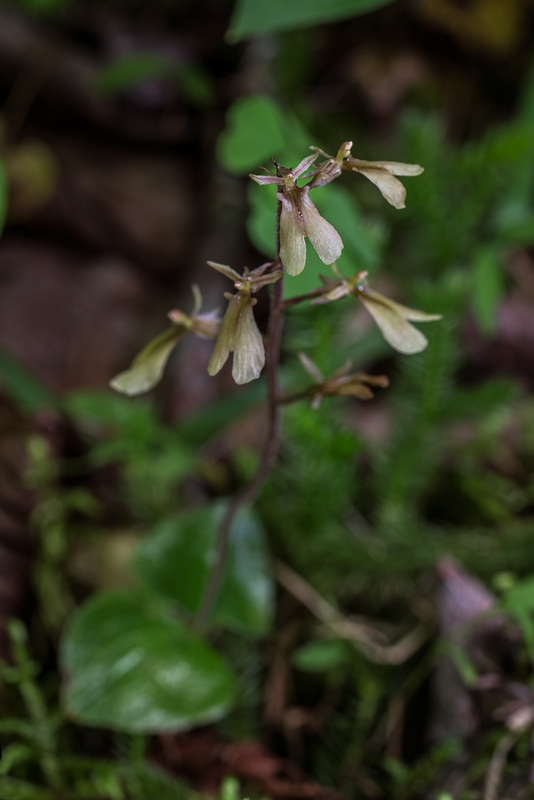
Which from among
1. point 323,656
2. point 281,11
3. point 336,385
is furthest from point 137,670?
point 281,11

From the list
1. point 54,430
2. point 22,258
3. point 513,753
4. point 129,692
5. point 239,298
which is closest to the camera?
point 239,298

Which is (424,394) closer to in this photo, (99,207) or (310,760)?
(310,760)

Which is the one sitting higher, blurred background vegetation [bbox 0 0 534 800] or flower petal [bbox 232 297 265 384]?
flower petal [bbox 232 297 265 384]

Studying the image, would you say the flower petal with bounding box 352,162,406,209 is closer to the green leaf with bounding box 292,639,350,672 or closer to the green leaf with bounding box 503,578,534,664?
the green leaf with bounding box 503,578,534,664

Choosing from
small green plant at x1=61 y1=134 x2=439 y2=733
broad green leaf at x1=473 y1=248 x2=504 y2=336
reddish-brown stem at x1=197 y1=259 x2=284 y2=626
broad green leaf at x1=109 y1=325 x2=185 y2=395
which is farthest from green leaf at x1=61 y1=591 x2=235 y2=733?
broad green leaf at x1=473 y1=248 x2=504 y2=336

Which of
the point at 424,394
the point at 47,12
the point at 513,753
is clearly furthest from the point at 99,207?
the point at 513,753
